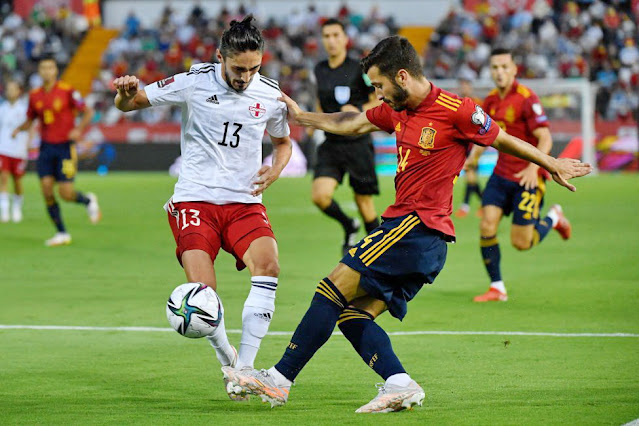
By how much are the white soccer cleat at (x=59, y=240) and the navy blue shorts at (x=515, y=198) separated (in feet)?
23.2

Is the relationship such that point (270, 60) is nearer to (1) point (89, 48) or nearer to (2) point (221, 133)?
(1) point (89, 48)

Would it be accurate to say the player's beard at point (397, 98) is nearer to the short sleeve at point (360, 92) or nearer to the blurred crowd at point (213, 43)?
the short sleeve at point (360, 92)

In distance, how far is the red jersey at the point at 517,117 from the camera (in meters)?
10.0

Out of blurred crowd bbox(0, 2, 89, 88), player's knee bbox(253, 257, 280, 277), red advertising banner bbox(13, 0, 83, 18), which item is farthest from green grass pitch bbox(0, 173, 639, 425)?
red advertising banner bbox(13, 0, 83, 18)

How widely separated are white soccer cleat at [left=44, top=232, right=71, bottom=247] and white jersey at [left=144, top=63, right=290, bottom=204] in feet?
28.6

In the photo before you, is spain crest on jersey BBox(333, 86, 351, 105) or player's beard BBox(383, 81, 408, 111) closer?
player's beard BBox(383, 81, 408, 111)

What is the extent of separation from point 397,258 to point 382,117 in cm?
88

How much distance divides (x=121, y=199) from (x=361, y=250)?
1816 centimetres

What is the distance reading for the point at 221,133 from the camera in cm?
661

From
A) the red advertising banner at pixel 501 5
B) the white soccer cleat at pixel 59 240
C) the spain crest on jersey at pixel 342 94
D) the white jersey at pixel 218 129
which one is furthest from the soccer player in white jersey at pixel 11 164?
the red advertising banner at pixel 501 5

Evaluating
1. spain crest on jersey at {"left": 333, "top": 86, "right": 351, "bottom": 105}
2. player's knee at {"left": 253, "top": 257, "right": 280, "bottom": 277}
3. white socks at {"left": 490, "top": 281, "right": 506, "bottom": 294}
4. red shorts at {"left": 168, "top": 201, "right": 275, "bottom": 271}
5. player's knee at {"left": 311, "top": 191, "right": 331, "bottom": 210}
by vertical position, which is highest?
red shorts at {"left": 168, "top": 201, "right": 275, "bottom": 271}

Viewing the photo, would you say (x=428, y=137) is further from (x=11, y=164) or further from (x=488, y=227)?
(x=11, y=164)

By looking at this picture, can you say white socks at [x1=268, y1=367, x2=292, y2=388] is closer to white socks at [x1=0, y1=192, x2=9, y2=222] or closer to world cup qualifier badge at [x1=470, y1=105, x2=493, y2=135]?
world cup qualifier badge at [x1=470, y1=105, x2=493, y2=135]

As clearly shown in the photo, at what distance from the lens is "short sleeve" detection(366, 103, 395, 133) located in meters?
6.11
